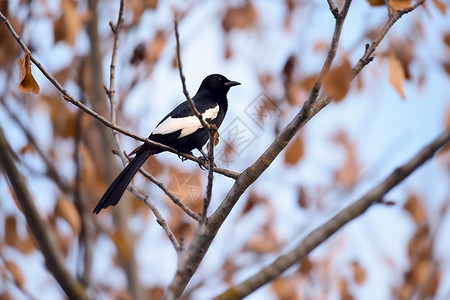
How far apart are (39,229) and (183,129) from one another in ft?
3.82

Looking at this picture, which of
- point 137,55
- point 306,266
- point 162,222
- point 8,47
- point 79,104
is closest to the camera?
point 79,104

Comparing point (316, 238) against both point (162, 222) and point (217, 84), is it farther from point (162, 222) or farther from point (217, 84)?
point (217, 84)

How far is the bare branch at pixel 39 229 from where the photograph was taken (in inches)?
119

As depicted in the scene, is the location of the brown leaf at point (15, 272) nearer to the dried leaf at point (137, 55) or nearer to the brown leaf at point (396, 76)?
the dried leaf at point (137, 55)

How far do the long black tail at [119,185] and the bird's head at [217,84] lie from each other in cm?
168

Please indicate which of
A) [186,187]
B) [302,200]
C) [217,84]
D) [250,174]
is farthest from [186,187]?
[217,84]

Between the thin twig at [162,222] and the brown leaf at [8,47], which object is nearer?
the thin twig at [162,222]

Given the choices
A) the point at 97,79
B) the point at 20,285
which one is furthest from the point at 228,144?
the point at 97,79

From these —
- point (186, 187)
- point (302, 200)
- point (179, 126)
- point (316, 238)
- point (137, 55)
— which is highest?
point (137, 55)

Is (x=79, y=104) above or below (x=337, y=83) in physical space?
above

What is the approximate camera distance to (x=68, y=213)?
426 cm

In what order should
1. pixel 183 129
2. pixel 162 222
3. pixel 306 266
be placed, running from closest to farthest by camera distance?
pixel 162 222
pixel 183 129
pixel 306 266

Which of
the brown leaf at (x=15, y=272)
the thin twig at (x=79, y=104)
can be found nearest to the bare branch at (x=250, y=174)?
the thin twig at (x=79, y=104)

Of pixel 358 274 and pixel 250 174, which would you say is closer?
pixel 250 174
